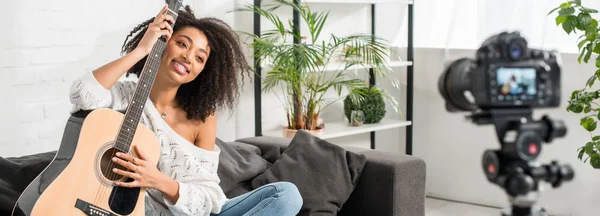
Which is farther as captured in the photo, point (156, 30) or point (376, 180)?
point (376, 180)

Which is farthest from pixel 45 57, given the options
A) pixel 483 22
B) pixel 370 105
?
pixel 483 22

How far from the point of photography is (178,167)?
2373 millimetres

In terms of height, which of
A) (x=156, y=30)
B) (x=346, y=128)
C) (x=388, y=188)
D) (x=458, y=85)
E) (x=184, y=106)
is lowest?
(x=388, y=188)

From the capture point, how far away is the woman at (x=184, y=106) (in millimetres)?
2227

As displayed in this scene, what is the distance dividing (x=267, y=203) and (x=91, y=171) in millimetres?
675

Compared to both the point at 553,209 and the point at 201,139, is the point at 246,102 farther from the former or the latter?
the point at 553,209

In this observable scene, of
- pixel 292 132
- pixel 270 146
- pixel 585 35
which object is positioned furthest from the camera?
pixel 292 132

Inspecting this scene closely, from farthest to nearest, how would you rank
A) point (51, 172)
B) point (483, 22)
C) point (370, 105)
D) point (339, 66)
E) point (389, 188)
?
point (483, 22) → point (370, 105) → point (339, 66) → point (389, 188) → point (51, 172)

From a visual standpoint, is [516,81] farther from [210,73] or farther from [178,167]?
[210,73]

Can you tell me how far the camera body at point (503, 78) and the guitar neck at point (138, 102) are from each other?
1.11m

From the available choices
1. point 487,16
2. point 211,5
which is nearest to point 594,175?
point 487,16

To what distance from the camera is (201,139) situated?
2.52 meters

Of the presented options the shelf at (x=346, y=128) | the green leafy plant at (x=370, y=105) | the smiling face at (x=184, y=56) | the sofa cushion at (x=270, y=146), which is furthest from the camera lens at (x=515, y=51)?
the green leafy plant at (x=370, y=105)

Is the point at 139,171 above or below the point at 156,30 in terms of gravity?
below
